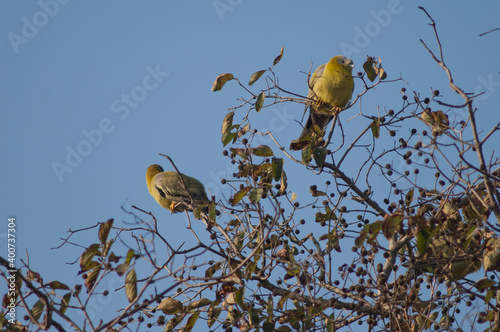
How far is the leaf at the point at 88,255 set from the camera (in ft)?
9.48

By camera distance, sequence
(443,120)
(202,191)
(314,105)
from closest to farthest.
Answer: (443,120) → (314,105) → (202,191)

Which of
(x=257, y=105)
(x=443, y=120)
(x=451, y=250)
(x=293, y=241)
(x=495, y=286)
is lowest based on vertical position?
(x=495, y=286)

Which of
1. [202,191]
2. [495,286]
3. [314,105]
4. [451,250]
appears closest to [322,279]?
[451,250]

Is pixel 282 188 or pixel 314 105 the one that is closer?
pixel 282 188

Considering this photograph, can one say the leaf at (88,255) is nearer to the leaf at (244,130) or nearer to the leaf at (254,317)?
the leaf at (254,317)

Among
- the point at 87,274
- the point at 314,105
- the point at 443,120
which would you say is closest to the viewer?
the point at 87,274

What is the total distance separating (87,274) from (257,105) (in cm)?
185

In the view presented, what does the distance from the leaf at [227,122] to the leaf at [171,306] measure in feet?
4.29

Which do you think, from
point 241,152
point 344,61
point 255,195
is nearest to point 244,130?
point 241,152

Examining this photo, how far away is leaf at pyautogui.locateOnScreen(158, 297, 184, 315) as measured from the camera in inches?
145

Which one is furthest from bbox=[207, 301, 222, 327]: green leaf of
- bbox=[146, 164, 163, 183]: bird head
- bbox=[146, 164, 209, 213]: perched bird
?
bbox=[146, 164, 163, 183]: bird head

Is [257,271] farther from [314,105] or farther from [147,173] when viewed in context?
[147,173]

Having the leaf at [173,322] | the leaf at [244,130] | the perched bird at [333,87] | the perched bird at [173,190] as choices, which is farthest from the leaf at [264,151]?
the perched bird at [173,190]

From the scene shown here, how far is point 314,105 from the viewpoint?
595 centimetres
